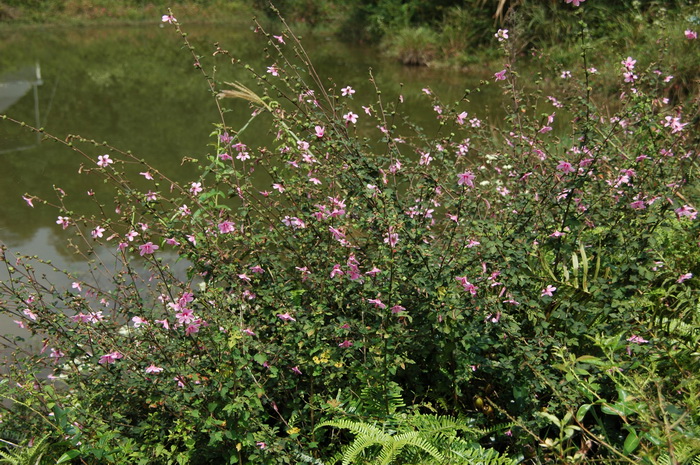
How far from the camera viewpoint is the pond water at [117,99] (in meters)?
5.53

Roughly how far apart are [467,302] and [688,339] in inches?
35.3

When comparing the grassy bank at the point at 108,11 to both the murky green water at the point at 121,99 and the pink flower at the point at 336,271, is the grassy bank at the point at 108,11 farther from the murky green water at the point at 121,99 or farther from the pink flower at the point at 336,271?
the pink flower at the point at 336,271

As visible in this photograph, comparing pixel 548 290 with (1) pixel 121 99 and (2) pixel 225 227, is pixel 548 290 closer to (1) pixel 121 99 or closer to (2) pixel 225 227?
(2) pixel 225 227

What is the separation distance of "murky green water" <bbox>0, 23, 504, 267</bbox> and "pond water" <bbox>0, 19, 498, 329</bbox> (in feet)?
0.05

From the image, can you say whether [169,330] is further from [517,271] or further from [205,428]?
[517,271]

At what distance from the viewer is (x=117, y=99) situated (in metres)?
9.07

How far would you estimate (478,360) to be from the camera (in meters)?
2.12

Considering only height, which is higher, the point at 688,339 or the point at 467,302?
the point at 467,302

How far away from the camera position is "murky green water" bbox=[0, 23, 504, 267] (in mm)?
5586

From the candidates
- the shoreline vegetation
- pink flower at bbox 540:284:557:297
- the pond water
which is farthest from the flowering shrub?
the shoreline vegetation

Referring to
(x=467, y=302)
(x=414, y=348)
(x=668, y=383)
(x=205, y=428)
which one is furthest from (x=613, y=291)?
(x=205, y=428)

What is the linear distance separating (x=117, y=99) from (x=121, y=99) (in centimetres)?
5

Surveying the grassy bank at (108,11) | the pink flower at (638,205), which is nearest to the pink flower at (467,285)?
the pink flower at (638,205)

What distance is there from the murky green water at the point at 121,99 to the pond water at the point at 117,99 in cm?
2
